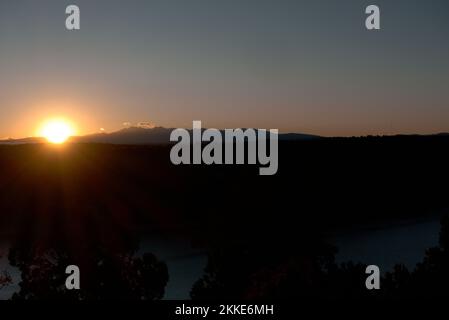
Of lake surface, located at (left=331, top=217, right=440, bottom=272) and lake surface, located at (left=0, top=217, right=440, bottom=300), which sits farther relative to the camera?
lake surface, located at (left=331, top=217, right=440, bottom=272)

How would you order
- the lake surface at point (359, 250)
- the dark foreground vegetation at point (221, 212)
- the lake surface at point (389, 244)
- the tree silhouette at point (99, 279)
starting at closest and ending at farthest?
the tree silhouette at point (99, 279) → the dark foreground vegetation at point (221, 212) → the lake surface at point (359, 250) → the lake surface at point (389, 244)

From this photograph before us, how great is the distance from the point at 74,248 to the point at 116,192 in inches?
1753

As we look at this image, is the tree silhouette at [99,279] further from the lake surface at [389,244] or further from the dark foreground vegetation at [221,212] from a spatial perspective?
the lake surface at [389,244]

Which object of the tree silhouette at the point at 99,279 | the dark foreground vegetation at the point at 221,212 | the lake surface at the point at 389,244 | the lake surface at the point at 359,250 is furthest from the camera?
the lake surface at the point at 389,244

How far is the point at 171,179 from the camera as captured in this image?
93.1 metres

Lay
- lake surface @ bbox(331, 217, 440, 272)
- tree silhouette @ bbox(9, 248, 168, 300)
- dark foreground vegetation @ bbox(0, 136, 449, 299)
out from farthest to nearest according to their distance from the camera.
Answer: lake surface @ bbox(331, 217, 440, 272) < dark foreground vegetation @ bbox(0, 136, 449, 299) < tree silhouette @ bbox(9, 248, 168, 300)

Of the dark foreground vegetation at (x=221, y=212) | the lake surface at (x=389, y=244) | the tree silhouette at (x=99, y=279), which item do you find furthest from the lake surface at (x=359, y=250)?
the tree silhouette at (x=99, y=279)

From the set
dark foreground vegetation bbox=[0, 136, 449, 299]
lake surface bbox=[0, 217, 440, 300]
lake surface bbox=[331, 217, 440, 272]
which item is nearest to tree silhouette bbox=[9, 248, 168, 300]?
dark foreground vegetation bbox=[0, 136, 449, 299]

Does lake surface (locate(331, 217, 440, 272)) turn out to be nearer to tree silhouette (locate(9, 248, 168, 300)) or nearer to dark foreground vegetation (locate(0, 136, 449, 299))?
dark foreground vegetation (locate(0, 136, 449, 299))

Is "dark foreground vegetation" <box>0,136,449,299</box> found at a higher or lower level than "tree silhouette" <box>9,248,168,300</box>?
higher

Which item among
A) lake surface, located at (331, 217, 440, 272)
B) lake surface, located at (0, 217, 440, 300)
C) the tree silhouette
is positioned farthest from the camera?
lake surface, located at (331, 217, 440, 272)

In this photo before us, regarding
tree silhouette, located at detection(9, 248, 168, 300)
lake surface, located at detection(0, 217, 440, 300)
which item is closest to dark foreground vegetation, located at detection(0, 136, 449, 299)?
tree silhouette, located at detection(9, 248, 168, 300)

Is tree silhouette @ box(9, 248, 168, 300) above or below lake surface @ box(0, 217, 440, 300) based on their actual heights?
below
